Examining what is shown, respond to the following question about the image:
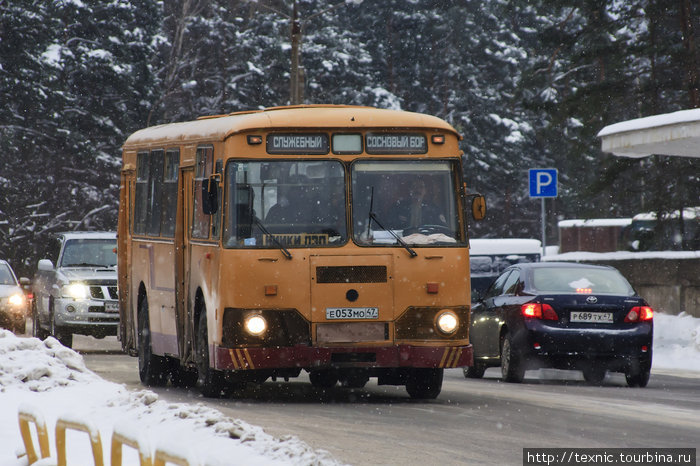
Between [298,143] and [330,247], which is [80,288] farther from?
[330,247]

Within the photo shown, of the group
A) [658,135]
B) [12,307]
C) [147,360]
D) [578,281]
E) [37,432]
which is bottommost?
[147,360]

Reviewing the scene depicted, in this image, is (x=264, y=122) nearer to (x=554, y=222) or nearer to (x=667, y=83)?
(x=667, y=83)

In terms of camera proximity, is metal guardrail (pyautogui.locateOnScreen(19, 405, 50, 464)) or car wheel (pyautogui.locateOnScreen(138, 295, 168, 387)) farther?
car wheel (pyautogui.locateOnScreen(138, 295, 168, 387))

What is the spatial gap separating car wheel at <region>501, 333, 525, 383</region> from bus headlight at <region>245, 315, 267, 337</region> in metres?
4.86

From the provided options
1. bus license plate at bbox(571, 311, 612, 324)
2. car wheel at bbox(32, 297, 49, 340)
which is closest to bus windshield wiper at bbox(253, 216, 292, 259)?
bus license plate at bbox(571, 311, 612, 324)

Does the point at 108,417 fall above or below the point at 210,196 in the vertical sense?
below

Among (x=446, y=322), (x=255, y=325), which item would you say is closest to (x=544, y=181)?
(x=446, y=322)

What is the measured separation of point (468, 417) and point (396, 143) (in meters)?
2.99

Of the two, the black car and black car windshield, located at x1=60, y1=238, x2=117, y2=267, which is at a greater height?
black car windshield, located at x1=60, y1=238, x2=117, y2=267

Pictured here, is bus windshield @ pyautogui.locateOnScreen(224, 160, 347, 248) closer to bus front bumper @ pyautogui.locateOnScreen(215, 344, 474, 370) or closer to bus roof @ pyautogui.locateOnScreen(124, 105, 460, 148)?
bus roof @ pyautogui.locateOnScreen(124, 105, 460, 148)

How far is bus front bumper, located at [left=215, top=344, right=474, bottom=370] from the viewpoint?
1404 centimetres

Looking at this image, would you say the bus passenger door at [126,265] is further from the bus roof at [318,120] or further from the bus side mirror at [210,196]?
the bus side mirror at [210,196]

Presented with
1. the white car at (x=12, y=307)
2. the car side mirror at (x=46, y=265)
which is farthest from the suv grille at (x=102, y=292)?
the white car at (x=12, y=307)

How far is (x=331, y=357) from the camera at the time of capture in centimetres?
1415
